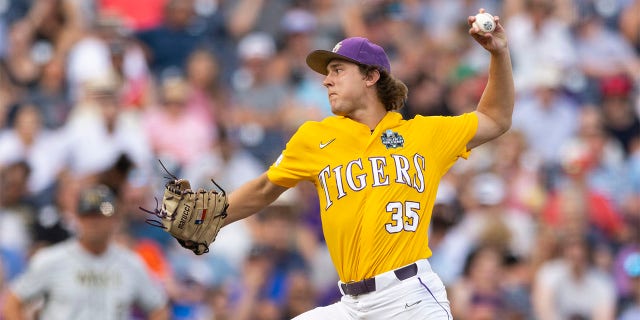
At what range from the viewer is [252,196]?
23.6ft

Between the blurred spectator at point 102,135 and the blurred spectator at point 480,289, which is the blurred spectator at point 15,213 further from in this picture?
the blurred spectator at point 480,289

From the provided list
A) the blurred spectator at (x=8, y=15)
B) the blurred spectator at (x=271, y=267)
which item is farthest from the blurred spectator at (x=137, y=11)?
the blurred spectator at (x=271, y=267)

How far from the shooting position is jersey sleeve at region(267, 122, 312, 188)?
7059 mm

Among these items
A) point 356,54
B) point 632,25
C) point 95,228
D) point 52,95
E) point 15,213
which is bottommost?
point 15,213

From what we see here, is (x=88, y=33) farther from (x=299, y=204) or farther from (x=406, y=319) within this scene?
(x=406, y=319)

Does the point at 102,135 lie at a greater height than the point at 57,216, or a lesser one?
greater

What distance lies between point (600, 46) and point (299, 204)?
511 cm

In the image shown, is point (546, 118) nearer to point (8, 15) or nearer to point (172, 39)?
point (172, 39)

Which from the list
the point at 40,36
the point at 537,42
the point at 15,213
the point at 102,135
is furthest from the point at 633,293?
the point at 40,36

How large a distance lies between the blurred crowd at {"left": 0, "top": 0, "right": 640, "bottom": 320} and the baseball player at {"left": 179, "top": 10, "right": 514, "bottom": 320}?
3905mm

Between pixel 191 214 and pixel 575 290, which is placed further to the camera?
pixel 575 290

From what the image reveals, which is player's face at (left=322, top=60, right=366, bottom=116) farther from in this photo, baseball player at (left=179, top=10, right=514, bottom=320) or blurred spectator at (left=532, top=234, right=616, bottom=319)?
blurred spectator at (left=532, top=234, right=616, bottom=319)

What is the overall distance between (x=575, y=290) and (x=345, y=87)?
5.31 meters

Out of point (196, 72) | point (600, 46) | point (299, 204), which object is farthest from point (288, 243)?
point (600, 46)
